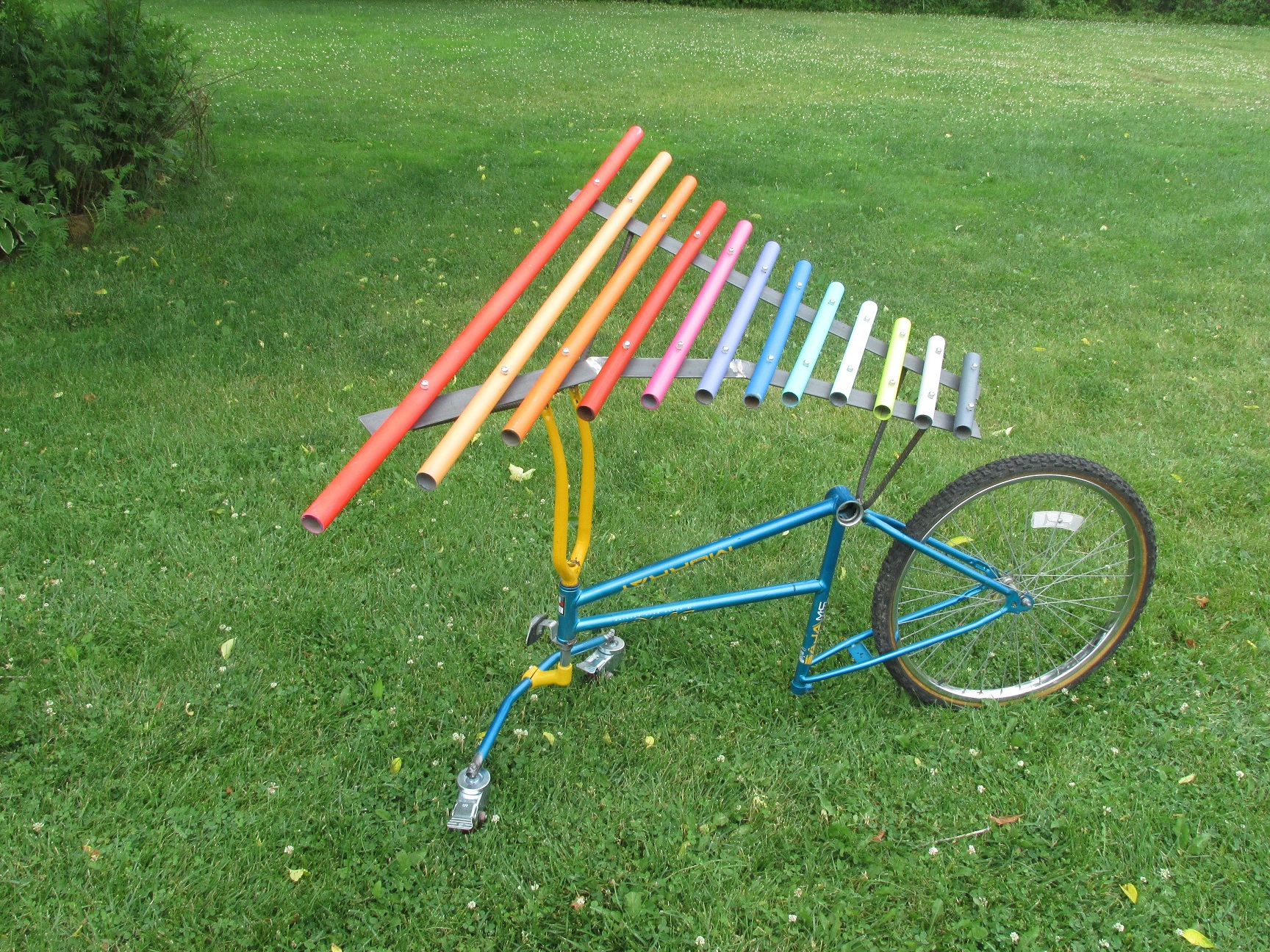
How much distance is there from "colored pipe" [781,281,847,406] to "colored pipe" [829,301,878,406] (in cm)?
8

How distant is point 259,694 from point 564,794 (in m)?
1.12

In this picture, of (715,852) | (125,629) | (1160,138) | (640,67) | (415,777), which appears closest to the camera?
(715,852)

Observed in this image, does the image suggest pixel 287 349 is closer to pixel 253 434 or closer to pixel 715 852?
pixel 253 434

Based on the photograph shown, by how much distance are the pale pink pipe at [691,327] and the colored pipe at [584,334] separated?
21 centimetres

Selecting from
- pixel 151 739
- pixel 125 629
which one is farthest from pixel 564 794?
pixel 125 629

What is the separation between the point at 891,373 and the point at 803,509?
2.08 ft

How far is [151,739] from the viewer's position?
2.80 metres

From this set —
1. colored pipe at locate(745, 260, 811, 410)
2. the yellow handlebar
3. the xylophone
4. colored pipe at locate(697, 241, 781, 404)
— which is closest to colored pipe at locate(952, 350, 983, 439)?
the xylophone

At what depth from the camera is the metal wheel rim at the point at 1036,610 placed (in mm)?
2770

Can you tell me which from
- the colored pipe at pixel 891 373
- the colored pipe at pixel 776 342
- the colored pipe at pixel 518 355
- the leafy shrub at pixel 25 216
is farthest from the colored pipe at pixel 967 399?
the leafy shrub at pixel 25 216

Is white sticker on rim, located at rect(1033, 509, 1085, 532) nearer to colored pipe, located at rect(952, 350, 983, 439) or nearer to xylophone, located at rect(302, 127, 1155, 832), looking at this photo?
xylophone, located at rect(302, 127, 1155, 832)

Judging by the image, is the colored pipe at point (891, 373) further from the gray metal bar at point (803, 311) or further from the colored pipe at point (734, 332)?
the colored pipe at point (734, 332)

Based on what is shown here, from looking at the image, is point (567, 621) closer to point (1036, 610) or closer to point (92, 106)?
point (1036, 610)

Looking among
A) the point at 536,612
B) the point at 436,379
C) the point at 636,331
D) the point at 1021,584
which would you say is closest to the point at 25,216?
the point at 536,612
